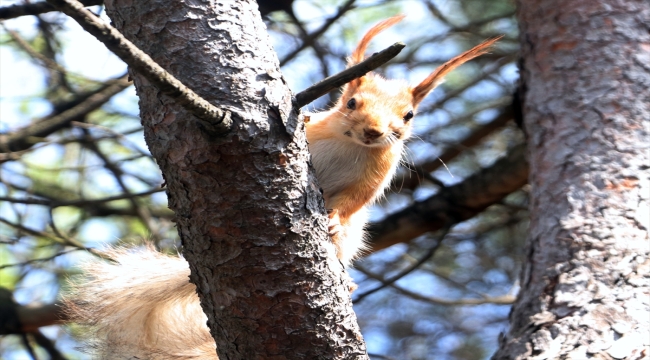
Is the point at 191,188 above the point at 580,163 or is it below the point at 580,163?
above

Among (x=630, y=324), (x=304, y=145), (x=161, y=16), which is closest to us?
(x=161, y=16)

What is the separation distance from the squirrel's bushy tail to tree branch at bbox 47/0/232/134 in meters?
1.20

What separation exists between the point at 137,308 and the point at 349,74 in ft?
4.95

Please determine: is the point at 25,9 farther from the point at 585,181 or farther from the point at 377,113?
the point at 585,181

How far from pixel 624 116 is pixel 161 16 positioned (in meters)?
2.19

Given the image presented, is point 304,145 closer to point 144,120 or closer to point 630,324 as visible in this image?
point 144,120

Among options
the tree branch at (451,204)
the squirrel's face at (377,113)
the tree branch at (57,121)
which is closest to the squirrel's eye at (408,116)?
the squirrel's face at (377,113)

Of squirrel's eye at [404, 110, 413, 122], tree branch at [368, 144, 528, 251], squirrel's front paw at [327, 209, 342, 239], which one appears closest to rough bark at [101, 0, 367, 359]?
squirrel's front paw at [327, 209, 342, 239]

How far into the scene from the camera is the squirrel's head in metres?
2.72

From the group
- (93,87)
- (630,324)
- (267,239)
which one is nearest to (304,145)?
(267,239)

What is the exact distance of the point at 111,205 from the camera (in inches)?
168

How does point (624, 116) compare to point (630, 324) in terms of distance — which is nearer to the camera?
point (630, 324)

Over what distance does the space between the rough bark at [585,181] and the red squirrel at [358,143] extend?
59 cm

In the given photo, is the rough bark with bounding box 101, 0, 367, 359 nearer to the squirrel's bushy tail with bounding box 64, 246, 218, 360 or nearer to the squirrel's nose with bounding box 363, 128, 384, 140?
the squirrel's bushy tail with bounding box 64, 246, 218, 360
